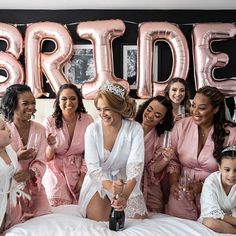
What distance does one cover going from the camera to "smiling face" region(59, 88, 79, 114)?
2.96 meters

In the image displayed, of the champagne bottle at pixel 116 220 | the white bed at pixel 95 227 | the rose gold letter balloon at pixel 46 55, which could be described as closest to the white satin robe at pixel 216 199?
the white bed at pixel 95 227

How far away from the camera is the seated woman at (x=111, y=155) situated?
2492 mm

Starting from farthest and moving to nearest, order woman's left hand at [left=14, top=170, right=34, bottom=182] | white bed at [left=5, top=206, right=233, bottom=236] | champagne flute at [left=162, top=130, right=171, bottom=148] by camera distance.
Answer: champagne flute at [left=162, top=130, right=171, bottom=148] < woman's left hand at [left=14, top=170, right=34, bottom=182] < white bed at [left=5, top=206, right=233, bottom=236]

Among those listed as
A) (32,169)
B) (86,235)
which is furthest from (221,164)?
(32,169)

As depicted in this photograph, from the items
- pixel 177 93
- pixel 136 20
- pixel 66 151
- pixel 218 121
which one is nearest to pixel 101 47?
pixel 136 20

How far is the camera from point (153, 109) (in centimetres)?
278

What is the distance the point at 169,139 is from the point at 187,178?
292 mm

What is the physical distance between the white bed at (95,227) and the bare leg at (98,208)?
7 centimetres

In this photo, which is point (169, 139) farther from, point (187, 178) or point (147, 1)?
point (147, 1)

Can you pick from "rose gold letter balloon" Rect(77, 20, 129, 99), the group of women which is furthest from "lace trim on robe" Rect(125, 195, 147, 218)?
"rose gold letter balloon" Rect(77, 20, 129, 99)

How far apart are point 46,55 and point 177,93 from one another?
61.1 inches

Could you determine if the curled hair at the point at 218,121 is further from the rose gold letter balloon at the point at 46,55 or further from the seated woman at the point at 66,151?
the rose gold letter balloon at the point at 46,55

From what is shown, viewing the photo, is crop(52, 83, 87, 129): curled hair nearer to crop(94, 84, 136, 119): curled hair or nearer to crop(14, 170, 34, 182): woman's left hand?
crop(94, 84, 136, 119): curled hair

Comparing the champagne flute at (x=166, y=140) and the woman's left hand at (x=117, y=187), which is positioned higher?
the champagne flute at (x=166, y=140)
